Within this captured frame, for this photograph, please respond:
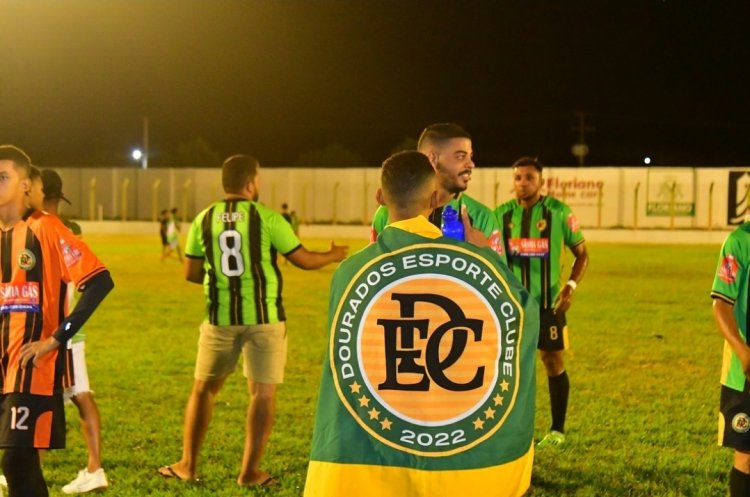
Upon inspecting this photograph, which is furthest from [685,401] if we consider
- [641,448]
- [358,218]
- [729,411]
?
[358,218]

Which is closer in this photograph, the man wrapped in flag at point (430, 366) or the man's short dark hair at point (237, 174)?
the man wrapped in flag at point (430, 366)

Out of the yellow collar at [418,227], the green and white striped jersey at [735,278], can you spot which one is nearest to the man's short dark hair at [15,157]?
the yellow collar at [418,227]

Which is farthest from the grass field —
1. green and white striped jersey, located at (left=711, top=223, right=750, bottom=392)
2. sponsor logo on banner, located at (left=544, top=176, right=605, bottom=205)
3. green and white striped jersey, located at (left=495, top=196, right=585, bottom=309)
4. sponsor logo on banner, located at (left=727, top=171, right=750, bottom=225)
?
sponsor logo on banner, located at (left=544, top=176, right=605, bottom=205)

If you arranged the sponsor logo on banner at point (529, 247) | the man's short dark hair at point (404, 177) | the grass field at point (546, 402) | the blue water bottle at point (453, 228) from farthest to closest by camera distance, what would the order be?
the sponsor logo on banner at point (529, 247), the grass field at point (546, 402), the blue water bottle at point (453, 228), the man's short dark hair at point (404, 177)

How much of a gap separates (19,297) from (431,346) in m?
2.52

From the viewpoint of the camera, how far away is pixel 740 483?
4.84m

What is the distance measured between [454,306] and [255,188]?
12.2ft

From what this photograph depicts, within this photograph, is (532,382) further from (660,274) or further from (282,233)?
(660,274)

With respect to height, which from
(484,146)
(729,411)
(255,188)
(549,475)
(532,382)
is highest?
(484,146)

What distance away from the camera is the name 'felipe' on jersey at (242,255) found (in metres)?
6.49

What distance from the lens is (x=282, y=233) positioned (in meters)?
6.50

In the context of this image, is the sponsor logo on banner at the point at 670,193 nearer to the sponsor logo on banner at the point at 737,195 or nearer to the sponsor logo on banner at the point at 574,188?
the sponsor logo on banner at the point at 737,195

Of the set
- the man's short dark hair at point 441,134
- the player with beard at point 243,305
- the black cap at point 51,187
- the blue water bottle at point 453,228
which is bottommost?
the player with beard at point 243,305

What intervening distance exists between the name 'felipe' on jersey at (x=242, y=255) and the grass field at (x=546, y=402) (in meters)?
1.16
